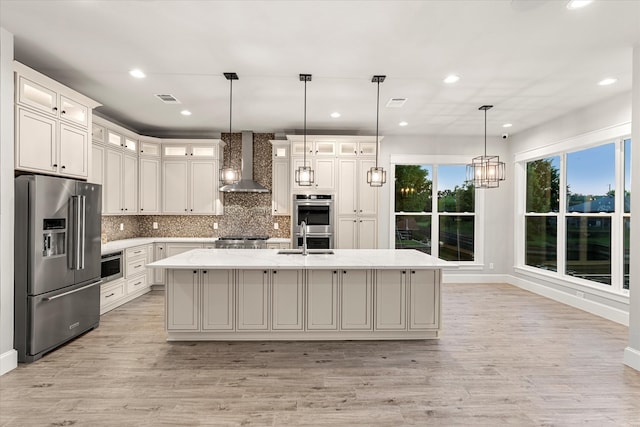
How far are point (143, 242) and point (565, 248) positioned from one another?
22.3ft

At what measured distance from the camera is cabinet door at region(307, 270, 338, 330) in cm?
367

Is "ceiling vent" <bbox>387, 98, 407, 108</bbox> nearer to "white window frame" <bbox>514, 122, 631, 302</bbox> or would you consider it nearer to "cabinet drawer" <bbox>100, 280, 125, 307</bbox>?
"white window frame" <bbox>514, 122, 631, 302</bbox>

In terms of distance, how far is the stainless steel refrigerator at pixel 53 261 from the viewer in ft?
10.1

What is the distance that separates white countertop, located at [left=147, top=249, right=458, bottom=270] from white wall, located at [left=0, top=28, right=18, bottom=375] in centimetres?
114

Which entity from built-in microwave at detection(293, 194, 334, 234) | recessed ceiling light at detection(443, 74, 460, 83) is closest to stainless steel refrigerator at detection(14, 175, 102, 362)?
built-in microwave at detection(293, 194, 334, 234)

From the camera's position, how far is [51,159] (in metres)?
3.49

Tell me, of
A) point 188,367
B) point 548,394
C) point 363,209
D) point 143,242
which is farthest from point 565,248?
point 143,242

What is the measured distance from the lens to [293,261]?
3.59 meters

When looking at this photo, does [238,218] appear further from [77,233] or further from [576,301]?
[576,301]

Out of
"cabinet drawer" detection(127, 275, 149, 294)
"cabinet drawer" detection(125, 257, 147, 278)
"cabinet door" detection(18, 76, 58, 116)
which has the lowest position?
"cabinet drawer" detection(127, 275, 149, 294)

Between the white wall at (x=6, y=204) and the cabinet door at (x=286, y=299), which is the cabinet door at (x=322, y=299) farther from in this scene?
the white wall at (x=6, y=204)

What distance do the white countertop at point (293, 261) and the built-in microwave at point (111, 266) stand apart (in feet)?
4.68

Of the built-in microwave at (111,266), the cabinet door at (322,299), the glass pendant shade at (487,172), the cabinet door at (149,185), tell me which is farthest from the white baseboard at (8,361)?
the glass pendant shade at (487,172)

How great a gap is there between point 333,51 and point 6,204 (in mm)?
3174
